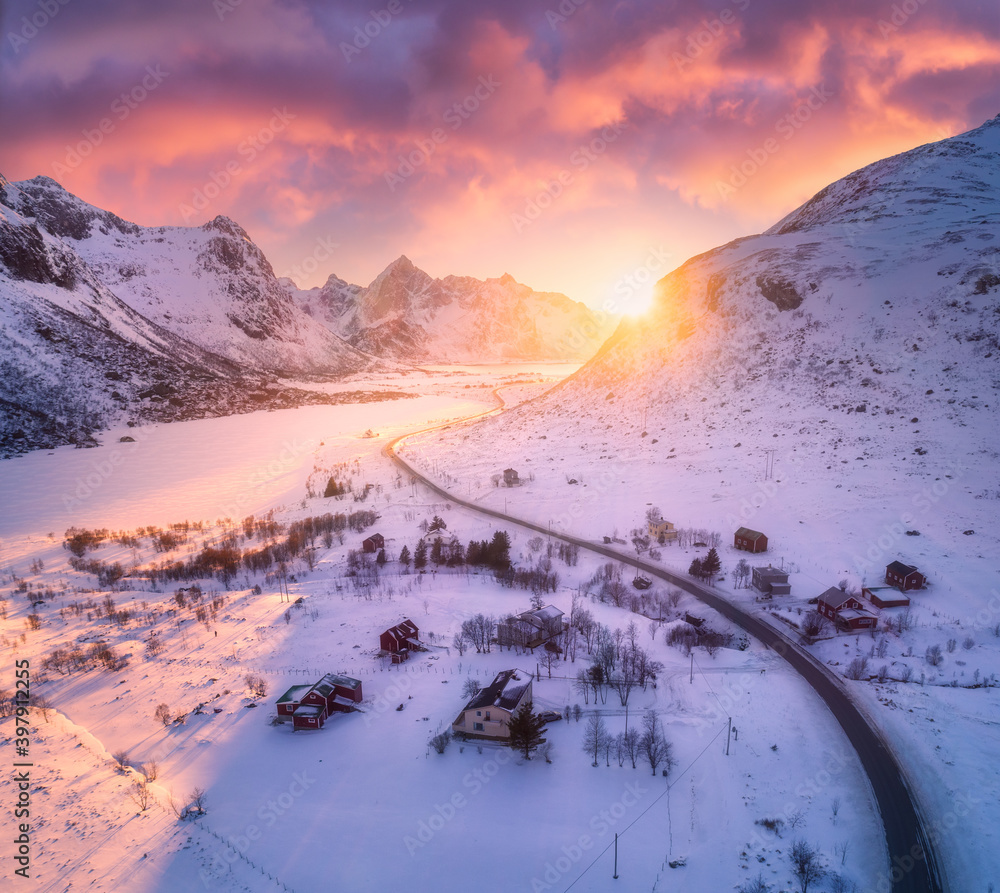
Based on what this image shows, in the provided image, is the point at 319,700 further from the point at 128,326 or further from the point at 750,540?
the point at 128,326

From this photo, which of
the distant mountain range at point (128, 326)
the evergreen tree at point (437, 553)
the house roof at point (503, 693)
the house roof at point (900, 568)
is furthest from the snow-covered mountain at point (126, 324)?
the house roof at point (900, 568)

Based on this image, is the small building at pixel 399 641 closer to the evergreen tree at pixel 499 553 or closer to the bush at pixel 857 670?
the evergreen tree at pixel 499 553

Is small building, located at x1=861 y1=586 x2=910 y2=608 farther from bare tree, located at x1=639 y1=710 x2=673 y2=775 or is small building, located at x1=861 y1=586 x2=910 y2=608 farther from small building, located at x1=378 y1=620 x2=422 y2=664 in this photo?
small building, located at x1=378 y1=620 x2=422 y2=664

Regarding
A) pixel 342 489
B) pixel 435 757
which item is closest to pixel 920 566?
pixel 435 757

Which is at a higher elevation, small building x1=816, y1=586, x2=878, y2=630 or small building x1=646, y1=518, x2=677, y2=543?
small building x1=646, y1=518, x2=677, y2=543

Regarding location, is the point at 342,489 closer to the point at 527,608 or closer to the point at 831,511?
the point at 527,608

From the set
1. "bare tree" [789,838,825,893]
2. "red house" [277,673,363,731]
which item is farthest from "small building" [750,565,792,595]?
"red house" [277,673,363,731]

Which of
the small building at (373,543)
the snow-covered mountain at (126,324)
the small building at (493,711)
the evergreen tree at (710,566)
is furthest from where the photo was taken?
the snow-covered mountain at (126,324)
